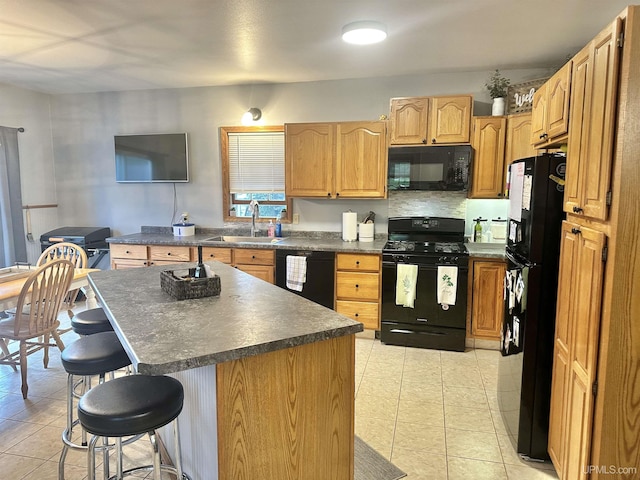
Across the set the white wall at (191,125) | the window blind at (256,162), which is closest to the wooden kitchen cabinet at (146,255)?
the white wall at (191,125)

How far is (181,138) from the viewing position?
193 inches

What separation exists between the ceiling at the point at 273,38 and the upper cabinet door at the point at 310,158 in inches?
22.2

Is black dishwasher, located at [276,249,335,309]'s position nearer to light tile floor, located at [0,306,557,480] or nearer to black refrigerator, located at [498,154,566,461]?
light tile floor, located at [0,306,557,480]

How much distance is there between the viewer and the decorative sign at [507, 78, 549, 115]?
3672 mm

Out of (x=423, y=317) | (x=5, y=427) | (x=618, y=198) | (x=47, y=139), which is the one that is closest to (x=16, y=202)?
(x=47, y=139)

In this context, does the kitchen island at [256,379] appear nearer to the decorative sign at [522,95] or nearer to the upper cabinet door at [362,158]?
the upper cabinet door at [362,158]

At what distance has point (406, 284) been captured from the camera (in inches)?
148

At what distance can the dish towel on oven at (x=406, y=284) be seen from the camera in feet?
12.3

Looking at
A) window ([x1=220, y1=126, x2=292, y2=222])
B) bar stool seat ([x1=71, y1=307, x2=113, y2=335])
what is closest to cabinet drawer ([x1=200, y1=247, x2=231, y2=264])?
window ([x1=220, y1=126, x2=292, y2=222])

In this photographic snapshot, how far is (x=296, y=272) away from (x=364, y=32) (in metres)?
2.22

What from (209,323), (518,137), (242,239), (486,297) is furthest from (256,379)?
(242,239)

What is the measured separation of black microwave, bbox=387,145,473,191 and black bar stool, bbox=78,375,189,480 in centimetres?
294

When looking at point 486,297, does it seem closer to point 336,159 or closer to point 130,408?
point 336,159

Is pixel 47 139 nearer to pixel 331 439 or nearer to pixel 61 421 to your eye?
pixel 61 421
